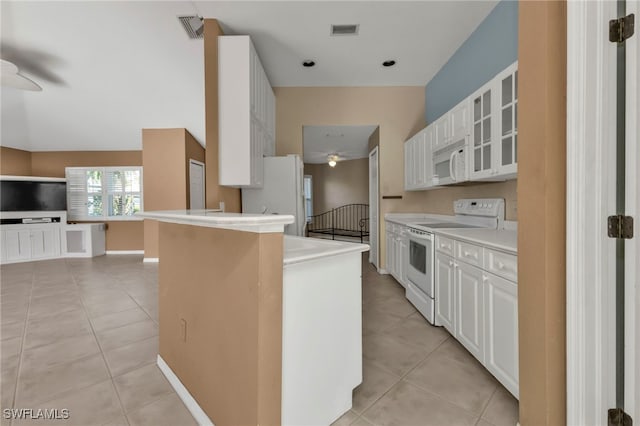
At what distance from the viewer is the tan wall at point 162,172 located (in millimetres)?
5523

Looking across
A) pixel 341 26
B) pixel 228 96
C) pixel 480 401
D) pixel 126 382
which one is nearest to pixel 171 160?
pixel 228 96

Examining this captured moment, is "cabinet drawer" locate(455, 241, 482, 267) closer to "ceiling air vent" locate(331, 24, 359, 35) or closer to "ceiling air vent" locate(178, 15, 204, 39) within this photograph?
"ceiling air vent" locate(331, 24, 359, 35)

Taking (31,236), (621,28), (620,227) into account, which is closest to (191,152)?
(31,236)

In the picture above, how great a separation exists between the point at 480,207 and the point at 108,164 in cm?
791

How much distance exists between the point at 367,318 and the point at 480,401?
1253mm

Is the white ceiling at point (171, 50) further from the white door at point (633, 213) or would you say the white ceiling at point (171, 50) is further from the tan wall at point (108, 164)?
the white door at point (633, 213)

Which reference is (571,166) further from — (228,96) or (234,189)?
(234,189)

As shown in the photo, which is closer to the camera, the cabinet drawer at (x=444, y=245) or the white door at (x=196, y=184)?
the cabinet drawer at (x=444, y=245)

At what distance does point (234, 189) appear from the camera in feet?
10.7

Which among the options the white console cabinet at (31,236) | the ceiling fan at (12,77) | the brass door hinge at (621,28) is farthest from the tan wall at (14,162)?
the brass door hinge at (621,28)

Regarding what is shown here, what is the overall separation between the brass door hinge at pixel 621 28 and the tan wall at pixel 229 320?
1567 mm

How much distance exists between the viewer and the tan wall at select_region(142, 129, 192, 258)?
5.52 m

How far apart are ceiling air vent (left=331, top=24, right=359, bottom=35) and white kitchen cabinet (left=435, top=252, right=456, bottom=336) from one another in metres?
2.52

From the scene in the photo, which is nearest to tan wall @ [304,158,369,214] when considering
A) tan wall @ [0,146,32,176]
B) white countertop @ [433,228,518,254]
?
white countertop @ [433,228,518,254]
